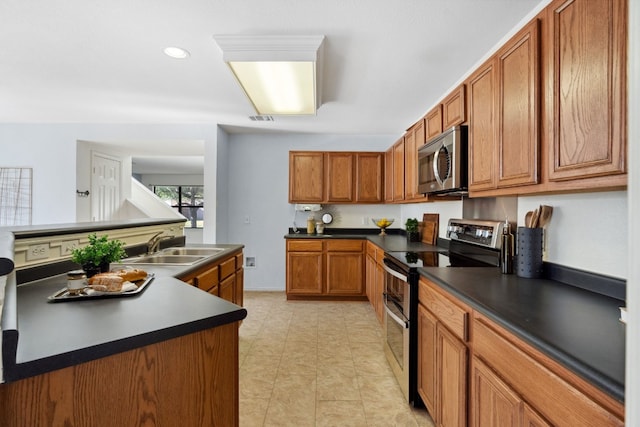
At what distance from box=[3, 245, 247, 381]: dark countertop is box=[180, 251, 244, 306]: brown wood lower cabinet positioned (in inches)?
25.4

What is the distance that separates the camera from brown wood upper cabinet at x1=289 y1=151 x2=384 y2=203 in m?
4.41

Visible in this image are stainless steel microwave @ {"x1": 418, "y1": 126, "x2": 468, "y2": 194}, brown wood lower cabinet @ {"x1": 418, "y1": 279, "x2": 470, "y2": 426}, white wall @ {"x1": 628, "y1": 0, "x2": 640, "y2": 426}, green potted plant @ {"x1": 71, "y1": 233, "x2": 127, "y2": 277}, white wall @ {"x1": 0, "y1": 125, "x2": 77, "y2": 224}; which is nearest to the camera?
white wall @ {"x1": 628, "y1": 0, "x2": 640, "y2": 426}

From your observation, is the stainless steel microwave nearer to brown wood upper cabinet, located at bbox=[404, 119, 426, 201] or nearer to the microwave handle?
the microwave handle

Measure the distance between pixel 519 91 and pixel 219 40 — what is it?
1.76m

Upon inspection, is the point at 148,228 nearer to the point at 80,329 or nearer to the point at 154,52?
the point at 154,52

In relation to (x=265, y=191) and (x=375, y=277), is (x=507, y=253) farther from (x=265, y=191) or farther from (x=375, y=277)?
(x=265, y=191)

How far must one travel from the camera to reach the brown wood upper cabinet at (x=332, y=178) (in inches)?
174

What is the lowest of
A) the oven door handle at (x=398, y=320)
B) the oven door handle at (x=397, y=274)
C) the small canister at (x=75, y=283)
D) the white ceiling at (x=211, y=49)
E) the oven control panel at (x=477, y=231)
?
the oven door handle at (x=398, y=320)

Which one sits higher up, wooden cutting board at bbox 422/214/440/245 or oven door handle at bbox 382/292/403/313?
wooden cutting board at bbox 422/214/440/245

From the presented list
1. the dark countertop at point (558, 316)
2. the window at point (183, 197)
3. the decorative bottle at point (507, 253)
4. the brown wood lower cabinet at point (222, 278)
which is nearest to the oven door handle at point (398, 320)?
the dark countertop at point (558, 316)

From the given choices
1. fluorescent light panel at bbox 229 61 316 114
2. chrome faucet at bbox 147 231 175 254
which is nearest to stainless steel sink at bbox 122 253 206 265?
chrome faucet at bbox 147 231 175 254

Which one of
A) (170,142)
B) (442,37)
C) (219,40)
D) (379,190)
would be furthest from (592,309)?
(170,142)

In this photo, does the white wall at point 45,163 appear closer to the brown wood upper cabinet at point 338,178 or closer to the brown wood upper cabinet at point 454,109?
the brown wood upper cabinet at point 338,178

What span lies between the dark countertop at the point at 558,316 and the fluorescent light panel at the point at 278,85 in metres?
1.66
